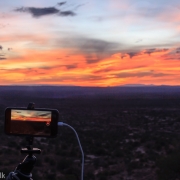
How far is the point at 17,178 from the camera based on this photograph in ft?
8.24

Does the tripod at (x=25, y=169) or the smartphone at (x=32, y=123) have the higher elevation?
the smartphone at (x=32, y=123)

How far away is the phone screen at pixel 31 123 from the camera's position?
2483 millimetres

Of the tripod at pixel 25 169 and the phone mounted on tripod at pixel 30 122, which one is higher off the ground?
the phone mounted on tripod at pixel 30 122

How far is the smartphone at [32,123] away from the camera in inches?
97.9

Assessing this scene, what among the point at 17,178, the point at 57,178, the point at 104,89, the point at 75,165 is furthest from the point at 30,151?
the point at 104,89

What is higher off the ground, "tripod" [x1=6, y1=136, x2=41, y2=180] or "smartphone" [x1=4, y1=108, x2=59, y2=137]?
"smartphone" [x1=4, y1=108, x2=59, y2=137]

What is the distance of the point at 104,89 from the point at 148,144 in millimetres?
169848

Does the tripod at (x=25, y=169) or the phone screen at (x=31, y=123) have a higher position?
the phone screen at (x=31, y=123)

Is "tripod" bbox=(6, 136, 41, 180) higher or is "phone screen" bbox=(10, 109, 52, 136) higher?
"phone screen" bbox=(10, 109, 52, 136)

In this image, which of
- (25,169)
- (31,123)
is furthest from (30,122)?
(25,169)

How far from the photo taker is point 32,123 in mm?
2500

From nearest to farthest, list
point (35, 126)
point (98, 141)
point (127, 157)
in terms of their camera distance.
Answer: point (35, 126) → point (127, 157) → point (98, 141)

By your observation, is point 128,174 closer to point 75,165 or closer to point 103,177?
point 103,177

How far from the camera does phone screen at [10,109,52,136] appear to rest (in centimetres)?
248
